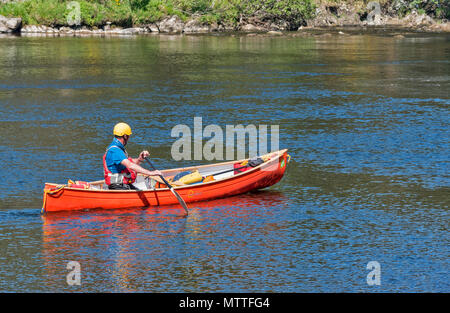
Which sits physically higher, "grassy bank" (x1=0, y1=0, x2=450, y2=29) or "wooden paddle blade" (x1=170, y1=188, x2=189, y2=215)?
"grassy bank" (x1=0, y1=0, x2=450, y2=29)

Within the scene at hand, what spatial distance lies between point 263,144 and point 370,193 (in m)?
7.43

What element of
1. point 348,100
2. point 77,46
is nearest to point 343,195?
point 348,100

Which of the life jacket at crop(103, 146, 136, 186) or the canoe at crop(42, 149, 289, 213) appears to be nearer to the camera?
the canoe at crop(42, 149, 289, 213)

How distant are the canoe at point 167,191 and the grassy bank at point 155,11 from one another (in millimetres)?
74051

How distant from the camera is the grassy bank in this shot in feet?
296

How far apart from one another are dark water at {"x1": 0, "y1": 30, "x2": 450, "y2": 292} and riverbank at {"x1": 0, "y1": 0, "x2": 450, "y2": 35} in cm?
3969

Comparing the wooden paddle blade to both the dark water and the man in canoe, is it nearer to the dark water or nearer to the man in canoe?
the dark water

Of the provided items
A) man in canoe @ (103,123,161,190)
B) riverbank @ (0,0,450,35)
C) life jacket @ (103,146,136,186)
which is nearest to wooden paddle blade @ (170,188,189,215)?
man in canoe @ (103,123,161,190)

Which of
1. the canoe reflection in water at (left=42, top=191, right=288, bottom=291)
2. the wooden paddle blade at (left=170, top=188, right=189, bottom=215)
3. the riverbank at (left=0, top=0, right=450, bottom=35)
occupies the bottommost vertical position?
the canoe reflection in water at (left=42, top=191, right=288, bottom=291)

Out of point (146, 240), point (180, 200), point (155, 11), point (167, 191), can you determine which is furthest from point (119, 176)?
point (155, 11)

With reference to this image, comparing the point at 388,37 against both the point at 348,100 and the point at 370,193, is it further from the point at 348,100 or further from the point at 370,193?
the point at 370,193

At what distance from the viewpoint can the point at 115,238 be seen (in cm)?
1759

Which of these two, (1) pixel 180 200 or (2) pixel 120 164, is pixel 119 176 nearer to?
(2) pixel 120 164

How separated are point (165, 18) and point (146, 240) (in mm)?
81669
